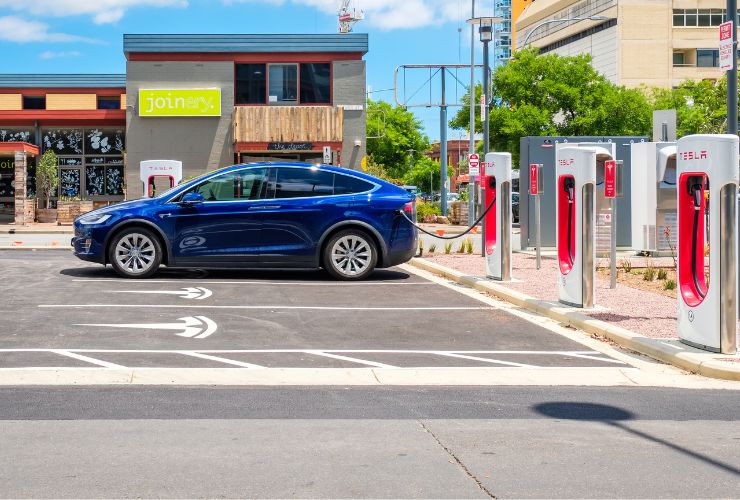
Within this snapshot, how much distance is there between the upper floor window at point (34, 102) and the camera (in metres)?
45.0

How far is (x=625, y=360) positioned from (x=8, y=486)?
5.70m

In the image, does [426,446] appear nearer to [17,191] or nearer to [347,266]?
[347,266]

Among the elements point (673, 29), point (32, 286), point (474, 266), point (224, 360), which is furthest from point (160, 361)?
point (673, 29)

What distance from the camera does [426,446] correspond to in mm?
5719

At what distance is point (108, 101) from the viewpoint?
4575 cm

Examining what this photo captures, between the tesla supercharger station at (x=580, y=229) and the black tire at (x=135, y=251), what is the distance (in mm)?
6051

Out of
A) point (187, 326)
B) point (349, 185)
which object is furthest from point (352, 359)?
point (349, 185)

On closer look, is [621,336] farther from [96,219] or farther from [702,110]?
[702,110]

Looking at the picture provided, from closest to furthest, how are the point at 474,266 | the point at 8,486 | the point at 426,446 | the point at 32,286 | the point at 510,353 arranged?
the point at 8,486
the point at 426,446
the point at 510,353
the point at 32,286
the point at 474,266

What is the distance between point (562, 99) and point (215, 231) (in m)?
43.4

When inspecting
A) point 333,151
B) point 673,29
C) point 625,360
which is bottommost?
point 625,360

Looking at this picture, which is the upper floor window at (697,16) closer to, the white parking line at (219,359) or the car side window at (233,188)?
the car side window at (233,188)

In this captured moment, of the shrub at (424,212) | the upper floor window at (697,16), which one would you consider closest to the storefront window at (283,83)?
the shrub at (424,212)

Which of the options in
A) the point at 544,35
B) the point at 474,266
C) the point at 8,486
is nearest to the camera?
the point at 8,486
